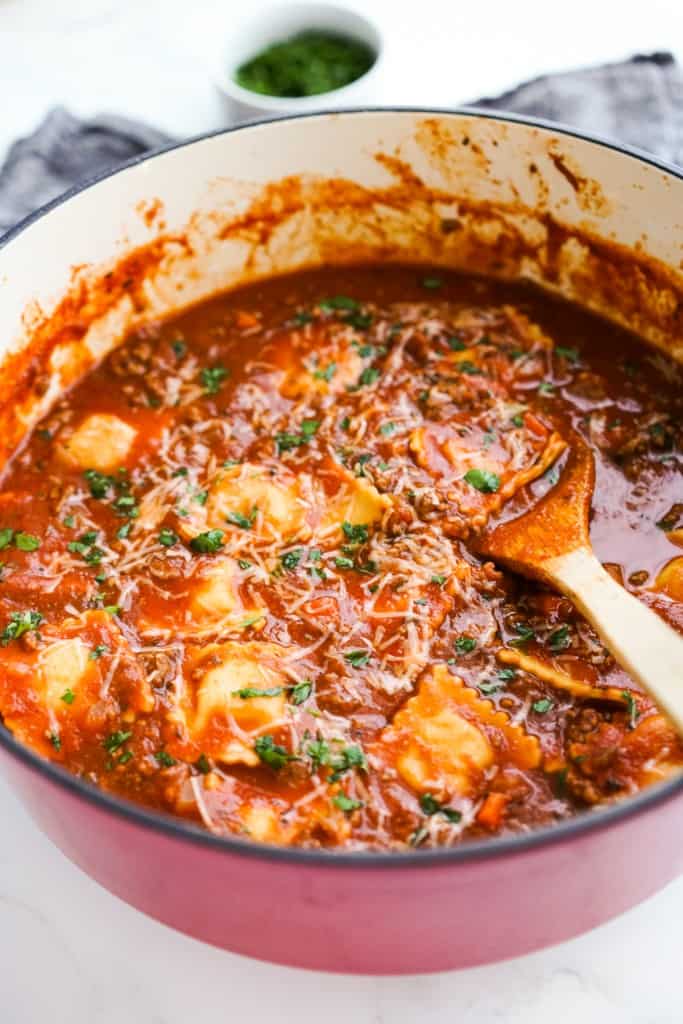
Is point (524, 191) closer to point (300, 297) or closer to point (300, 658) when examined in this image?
point (300, 297)

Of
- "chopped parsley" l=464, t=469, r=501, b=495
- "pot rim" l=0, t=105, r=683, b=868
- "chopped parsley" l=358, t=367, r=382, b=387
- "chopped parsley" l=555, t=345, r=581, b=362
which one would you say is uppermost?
"chopped parsley" l=358, t=367, r=382, b=387

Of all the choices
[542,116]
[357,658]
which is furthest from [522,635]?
[542,116]

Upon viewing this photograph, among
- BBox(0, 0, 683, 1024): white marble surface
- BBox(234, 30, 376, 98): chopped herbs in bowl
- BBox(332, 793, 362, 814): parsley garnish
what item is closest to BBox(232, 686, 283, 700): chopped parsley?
BBox(332, 793, 362, 814): parsley garnish

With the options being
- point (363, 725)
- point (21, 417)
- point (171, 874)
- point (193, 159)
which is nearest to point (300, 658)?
point (363, 725)

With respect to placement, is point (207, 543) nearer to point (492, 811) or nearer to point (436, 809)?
point (436, 809)

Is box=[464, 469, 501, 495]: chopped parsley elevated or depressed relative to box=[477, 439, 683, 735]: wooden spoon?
elevated

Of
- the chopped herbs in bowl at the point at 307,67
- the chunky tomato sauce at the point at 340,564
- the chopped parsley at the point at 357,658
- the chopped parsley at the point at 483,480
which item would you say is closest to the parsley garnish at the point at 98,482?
the chunky tomato sauce at the point at 340,564

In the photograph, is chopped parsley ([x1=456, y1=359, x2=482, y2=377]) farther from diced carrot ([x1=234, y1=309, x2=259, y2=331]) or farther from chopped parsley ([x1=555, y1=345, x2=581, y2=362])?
diced carrot ([x1=234, y1=309, x2=259, y2=331])
